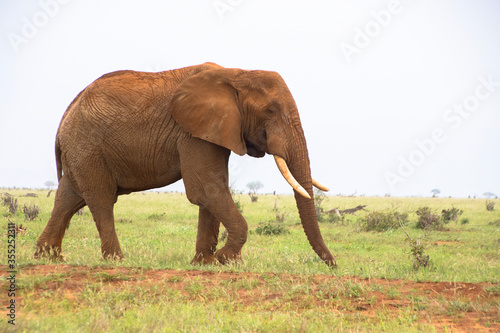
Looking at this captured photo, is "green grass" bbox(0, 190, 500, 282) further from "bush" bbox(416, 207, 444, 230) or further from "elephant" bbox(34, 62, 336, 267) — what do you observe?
"elephant" bbox(34, 62, 336, 267)

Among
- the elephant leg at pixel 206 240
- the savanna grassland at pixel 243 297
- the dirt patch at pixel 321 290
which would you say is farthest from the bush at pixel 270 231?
the dirt patch at pixel 321 290

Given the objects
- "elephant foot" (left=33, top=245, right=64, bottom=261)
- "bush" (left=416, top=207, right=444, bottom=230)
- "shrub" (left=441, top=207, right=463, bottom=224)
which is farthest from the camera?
"shrub" (left=441, top=207, right=463, bottom=224)

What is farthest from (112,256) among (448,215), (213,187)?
(448,215)

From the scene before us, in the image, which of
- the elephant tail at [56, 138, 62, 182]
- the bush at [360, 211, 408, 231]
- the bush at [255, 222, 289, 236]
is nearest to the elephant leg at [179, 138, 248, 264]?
the elephant tail at [56, 138, 62, 182]

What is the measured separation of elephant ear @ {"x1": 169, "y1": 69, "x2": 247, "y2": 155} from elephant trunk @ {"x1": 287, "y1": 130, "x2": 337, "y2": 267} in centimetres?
95

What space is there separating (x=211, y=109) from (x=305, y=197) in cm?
236

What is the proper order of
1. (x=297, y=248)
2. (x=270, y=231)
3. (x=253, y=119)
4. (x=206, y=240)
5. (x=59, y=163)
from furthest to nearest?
(x=270, y=231)
(x=297, y=248)
(x=59, y=163)
(x=206, y=240)
(x=253, y=119)

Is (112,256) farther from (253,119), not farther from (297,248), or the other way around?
(297,248)

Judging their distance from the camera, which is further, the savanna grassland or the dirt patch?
the dirt patch

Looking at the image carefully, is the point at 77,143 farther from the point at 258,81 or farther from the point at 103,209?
the point at 258,81

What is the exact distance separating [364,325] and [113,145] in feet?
19.8

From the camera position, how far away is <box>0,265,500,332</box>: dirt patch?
259 inches

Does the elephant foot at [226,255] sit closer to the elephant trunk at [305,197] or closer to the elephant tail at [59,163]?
the elephant trunk at [305,197]

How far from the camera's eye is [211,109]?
9.27m
